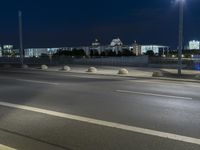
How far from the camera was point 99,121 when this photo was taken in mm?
8914

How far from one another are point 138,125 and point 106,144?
1.84 m

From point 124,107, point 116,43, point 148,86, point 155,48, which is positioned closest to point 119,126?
point 124,107

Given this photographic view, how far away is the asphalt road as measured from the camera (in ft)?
22.6

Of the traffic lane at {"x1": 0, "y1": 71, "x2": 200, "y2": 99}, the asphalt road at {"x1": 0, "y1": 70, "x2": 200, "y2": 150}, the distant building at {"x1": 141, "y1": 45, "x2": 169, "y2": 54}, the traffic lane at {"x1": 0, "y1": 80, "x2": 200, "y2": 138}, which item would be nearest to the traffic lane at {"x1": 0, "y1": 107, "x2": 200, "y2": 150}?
the asphalt road at {"x1": 0, "y1": 70, "x2": 200, "y2": 150}

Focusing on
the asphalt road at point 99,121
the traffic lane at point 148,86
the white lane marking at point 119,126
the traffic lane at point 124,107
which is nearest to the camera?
the asphalt road at point 99,121

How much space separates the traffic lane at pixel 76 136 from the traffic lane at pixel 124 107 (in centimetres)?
91

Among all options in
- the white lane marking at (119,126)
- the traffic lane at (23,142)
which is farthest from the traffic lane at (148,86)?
the traffic lane at (23,142)

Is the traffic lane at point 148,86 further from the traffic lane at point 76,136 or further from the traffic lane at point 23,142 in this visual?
the traffic lane at point 23,142

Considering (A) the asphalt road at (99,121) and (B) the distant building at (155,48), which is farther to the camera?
(B) the distant building at (155,48)

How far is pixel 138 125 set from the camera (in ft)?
27.7

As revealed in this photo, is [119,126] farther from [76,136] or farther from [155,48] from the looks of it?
[155,48]

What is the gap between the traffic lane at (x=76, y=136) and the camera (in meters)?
6.69

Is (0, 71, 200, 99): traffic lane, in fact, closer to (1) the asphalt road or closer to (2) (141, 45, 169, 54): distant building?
(1) the asphalt road

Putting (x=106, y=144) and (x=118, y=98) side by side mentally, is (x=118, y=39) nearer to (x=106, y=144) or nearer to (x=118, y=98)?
(x=118, y=98)
